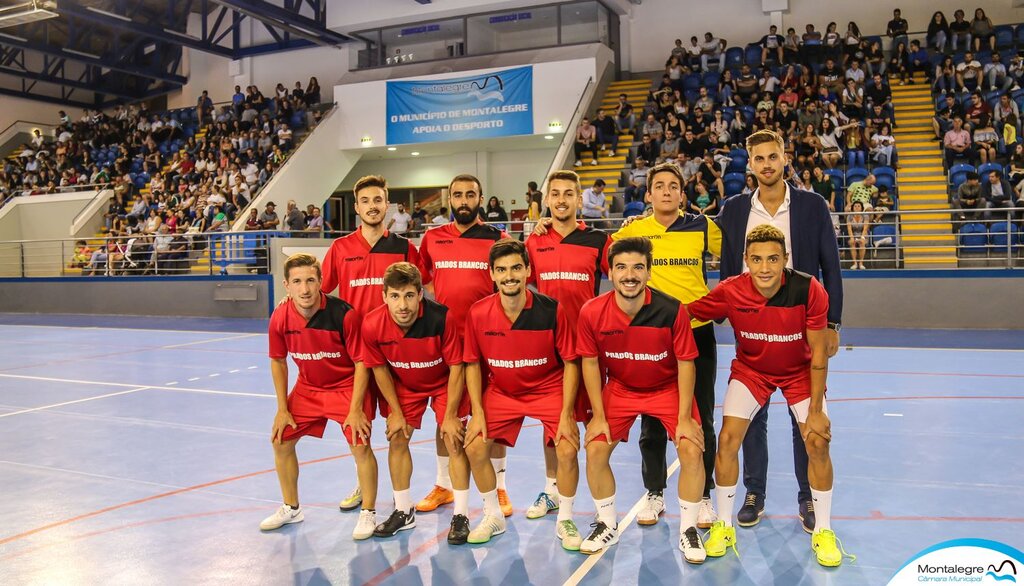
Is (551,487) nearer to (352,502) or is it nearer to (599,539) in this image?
(599,539)

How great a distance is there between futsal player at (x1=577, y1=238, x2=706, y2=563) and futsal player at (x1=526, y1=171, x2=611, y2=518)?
1.47 feet

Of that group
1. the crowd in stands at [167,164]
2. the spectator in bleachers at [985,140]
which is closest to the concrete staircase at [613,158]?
the crowd in stands at [167,164]

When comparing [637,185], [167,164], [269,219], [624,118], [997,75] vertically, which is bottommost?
[269,219]

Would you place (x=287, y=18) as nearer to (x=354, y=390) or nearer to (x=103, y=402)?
(x=103, y=402)

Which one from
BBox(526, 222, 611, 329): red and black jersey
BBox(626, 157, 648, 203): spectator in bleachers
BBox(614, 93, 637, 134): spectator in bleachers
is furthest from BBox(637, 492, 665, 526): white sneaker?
BBox(614, 93, 637, 134): spectator in bleachers

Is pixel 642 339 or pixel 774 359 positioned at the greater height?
pixel 642 339

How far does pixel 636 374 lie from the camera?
13.0ft

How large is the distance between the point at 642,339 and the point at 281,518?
7.12ft

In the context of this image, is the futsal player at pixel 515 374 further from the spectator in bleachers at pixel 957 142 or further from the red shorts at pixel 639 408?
the spectator in bleachers at pixel 957 142

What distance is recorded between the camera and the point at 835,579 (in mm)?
3447

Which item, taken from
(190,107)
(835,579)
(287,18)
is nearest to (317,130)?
(287,18)

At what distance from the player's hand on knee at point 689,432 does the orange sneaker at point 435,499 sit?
1495 mm

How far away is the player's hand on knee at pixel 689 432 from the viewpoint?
374 cm

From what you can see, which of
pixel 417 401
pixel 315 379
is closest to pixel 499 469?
pixel 417 401
